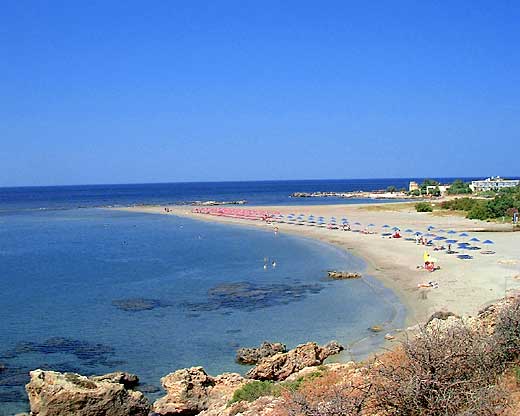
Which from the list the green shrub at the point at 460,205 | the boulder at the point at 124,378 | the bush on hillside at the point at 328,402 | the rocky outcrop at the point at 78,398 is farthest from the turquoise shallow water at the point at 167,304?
the green shrub at the point at 460,205

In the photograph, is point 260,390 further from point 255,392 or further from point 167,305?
point 167,305

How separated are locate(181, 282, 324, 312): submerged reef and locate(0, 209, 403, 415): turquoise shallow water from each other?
0.06 m

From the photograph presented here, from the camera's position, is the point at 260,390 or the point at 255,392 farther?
the point at 260,390

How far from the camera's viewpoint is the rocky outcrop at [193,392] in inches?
569

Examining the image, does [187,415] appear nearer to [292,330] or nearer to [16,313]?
[292,330]

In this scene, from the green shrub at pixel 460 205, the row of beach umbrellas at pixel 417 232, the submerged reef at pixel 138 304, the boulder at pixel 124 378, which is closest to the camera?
the boulder at pixel 124 378

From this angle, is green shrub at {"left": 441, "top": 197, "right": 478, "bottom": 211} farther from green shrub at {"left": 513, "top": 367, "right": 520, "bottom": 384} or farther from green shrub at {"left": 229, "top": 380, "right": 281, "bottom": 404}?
green shrub at {"left": 513, "top": 367, "right": 520, "bottom": 384}

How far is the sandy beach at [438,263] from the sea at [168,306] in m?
1.33

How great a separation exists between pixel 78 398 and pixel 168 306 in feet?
48.8

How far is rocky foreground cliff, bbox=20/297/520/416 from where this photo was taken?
27.4ft

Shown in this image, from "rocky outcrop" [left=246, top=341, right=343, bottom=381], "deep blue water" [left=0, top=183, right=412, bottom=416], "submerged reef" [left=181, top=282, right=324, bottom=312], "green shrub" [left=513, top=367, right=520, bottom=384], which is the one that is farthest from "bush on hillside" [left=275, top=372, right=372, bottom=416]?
"submerged reef" [left=181, top=282, right=324, bottom=312]

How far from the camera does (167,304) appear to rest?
1124 inches

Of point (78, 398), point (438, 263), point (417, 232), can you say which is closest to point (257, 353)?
point (78, 398)

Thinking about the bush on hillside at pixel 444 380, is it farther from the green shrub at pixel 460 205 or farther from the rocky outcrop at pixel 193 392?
the green shrub at pixel 460 205
